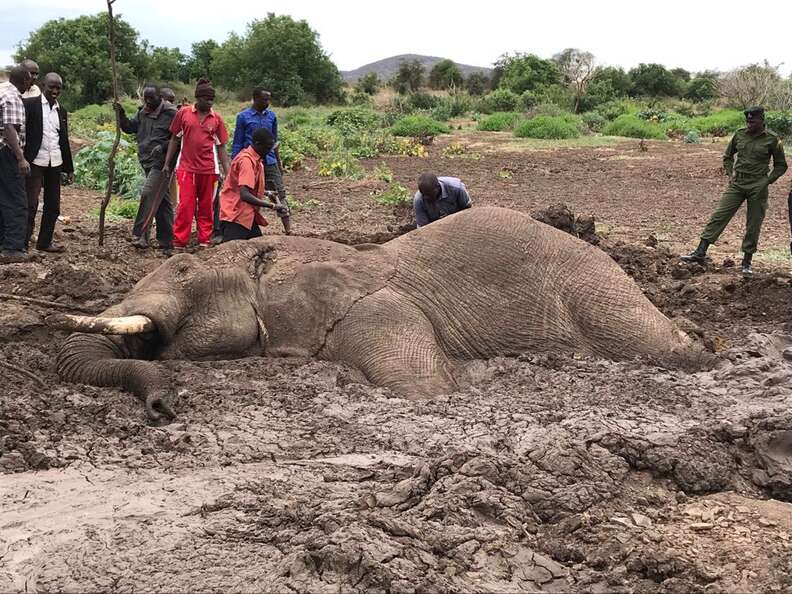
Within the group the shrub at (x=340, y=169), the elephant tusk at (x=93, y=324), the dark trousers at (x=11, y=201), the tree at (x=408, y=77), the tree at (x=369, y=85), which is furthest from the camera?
the tree at (x=408, y=77)

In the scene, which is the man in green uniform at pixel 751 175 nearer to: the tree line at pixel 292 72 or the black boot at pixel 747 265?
the black boot at pixel 747 265

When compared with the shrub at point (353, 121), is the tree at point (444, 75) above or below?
above

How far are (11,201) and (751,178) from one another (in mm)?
→ 8012

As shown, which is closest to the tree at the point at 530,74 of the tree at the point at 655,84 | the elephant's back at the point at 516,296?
the tree at the point at 655,84

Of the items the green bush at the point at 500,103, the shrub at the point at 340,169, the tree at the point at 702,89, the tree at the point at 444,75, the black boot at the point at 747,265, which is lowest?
the black boot at the point at 747,265

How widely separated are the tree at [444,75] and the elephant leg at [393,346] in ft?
207

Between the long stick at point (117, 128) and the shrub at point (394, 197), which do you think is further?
the shrub at point (394, 197)

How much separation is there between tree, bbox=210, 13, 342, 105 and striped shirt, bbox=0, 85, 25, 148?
4313 centimetres

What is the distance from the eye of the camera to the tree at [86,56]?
139 feet

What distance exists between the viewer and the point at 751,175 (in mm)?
9305

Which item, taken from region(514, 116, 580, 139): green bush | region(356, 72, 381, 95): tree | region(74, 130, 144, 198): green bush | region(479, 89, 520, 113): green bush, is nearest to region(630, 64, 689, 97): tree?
region(479, 89, 520, 113): green bush

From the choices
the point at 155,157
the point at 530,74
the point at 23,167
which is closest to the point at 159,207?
the point at 155,157

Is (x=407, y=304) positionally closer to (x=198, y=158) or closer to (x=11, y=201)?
(x=198, y=158)

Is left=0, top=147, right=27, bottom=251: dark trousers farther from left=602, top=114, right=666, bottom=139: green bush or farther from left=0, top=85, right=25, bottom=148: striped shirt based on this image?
left=602, top=114, right=666, bottom=139: green bush
